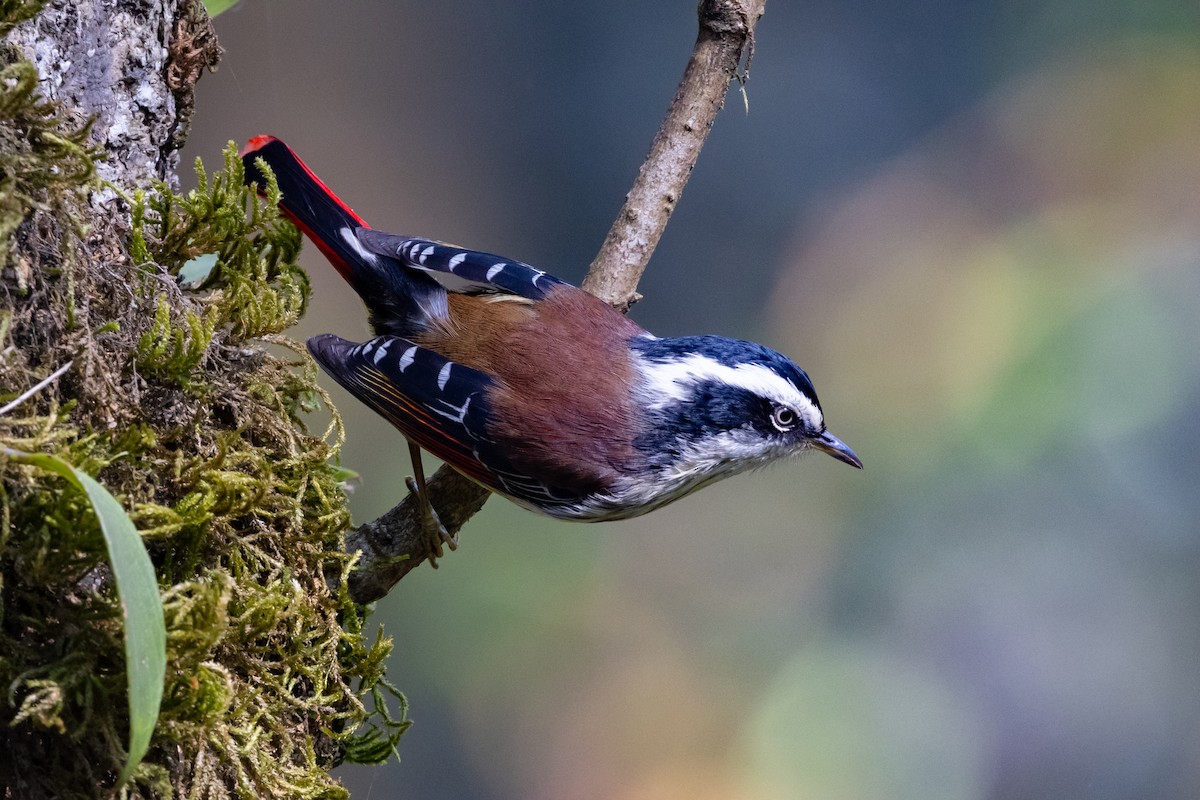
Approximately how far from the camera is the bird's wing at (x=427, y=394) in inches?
74.7

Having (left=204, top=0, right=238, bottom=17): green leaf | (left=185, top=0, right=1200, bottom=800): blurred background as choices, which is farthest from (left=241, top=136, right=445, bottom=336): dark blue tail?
(left=185, top=0, right=1200, bottom=800): blurred background

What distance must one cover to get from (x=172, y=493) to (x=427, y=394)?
716mm

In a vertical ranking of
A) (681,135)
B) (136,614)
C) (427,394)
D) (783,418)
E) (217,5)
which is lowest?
(136,614)

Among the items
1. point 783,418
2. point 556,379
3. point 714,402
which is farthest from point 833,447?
point 556,379

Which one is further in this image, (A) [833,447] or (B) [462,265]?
(A) [833,447]

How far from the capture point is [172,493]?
127 cm

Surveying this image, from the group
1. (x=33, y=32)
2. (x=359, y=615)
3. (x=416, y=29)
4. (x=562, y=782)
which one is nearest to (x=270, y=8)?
(x=416, y=29)

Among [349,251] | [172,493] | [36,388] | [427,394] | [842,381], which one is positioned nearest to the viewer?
[36,388]

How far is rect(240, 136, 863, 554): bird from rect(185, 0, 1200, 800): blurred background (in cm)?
145

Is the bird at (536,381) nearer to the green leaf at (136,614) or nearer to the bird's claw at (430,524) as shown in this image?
the bird's claw at (430,524)

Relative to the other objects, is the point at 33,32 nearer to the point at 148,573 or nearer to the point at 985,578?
the point at 148,573

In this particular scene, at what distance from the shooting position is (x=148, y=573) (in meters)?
0.86

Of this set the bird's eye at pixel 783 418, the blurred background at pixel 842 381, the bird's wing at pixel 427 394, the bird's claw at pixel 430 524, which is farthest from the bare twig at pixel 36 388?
the blurred background at pixel 842 381

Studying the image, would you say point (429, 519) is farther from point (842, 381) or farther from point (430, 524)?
point (842, 381)
